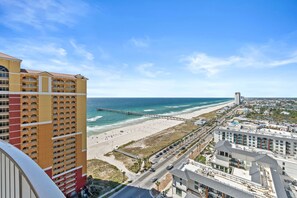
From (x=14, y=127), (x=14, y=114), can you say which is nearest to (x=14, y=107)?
(x=14, y=114)

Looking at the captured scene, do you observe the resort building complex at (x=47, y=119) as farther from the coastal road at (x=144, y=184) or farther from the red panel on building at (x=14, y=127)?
the coastal road at (x=144, y=184)

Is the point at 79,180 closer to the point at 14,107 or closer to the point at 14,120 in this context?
the point at 14,120

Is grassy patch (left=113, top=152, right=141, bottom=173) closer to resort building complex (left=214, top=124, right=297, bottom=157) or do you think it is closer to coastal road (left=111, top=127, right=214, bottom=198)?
coastal road (left=111, top=127, right=214, bottom=198)

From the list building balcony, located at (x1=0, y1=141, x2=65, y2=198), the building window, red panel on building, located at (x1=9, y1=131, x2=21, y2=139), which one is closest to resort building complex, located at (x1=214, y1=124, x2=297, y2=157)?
the building window

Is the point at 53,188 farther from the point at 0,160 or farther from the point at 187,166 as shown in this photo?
the point at 187,166

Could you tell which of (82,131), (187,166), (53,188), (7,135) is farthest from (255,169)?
(7,135)

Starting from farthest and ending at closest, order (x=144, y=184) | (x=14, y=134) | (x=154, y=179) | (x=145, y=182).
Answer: (x=154, y=179) < (x=145, y=182) < (x=144, y=184) < (x=14, y=134)

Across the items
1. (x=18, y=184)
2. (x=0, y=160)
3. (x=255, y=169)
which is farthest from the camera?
(x=255, y=169)
